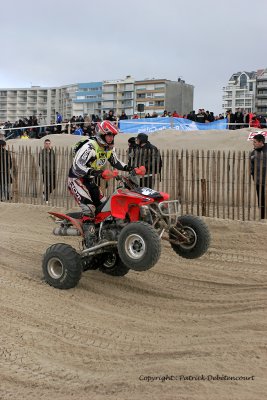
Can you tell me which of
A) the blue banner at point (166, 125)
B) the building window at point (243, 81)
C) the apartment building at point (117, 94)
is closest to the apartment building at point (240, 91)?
the building window at point (243, 81)

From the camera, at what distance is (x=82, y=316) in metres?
5.27

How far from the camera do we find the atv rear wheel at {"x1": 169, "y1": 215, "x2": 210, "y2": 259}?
5406 mm

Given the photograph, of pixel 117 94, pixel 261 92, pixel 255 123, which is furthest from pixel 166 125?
pixel 117 94

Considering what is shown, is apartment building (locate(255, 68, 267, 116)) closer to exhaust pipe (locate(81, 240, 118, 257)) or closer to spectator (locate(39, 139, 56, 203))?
spectator (locate(39, 139, 56, 203))

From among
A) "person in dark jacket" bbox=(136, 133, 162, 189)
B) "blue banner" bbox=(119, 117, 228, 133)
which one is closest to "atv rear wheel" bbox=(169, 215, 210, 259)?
"person in dark jacket" bbox=(136, 133, 162, 189)

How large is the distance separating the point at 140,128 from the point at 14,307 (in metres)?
12.4

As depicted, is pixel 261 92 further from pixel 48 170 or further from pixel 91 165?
pixel 91 165

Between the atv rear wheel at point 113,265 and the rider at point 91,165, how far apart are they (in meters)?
0.78

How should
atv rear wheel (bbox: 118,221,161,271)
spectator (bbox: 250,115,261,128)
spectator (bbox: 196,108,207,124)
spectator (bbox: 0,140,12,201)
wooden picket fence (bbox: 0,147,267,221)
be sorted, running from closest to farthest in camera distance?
1. atv rear wheel (bbox: 118,221,161,271)
2. wooden picket fence (bbox: 0,147,267,221)
3. spectator (bbox: 0,140,12,201)
4. spectator (bbox: 250,115,261,128)
5. spectator (bbox: 196,108,207,124)

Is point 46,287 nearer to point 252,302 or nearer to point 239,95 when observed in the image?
point 252,302

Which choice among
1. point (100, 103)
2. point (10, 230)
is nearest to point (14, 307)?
point (10, 230)

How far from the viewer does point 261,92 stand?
74.0 meters

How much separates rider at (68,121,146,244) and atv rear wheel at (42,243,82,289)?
1.61ft

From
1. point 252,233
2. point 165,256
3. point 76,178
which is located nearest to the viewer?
point 76,178
